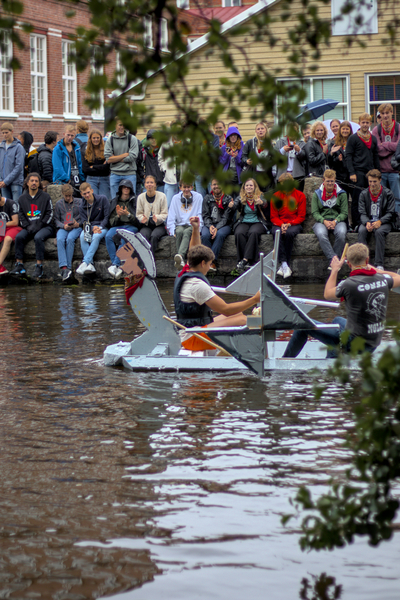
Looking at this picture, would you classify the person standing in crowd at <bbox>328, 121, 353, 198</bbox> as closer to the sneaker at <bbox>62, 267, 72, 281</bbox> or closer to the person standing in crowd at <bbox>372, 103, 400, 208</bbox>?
the person standing in crowd at <bbox>372, 103, 400, 208</bbox>

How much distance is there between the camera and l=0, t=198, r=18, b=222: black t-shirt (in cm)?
1819

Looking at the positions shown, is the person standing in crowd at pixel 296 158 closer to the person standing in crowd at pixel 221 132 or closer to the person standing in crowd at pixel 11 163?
the person standing in crowd at pixel 221 132

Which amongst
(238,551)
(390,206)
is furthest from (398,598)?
(390,206)

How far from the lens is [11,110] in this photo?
31391 millimetres

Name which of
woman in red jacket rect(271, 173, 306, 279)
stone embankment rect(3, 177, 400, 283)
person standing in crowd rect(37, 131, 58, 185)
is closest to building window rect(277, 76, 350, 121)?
stone embankment rect(3, 177, 400, 283)

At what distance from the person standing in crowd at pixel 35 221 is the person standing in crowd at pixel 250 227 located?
164 inches

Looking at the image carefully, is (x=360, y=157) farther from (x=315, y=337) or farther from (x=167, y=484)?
(x=167, y=484)

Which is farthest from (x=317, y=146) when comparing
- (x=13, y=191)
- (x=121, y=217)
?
(x=13, y=191)

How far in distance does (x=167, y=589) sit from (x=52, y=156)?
50.9 feet

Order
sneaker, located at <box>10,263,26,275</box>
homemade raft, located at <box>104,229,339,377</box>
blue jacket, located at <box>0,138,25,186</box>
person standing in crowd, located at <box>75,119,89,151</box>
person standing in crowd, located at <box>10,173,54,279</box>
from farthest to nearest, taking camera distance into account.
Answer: person standing in crowd, located at <box>75,119,89,151</box> < blue jacket, located at <box>0,138,25,186</box> < sneaker, located at <box>10,263,26,275</box> < person standing in crowd, located at <box>10,173,54,279</box> < homemade raft, located at <box>104,229,339,377</box>

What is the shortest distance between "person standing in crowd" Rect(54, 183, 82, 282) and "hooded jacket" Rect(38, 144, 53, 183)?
114 centimetres

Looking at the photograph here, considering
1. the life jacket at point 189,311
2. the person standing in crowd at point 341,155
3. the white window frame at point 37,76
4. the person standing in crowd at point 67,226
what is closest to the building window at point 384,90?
the person standing in crowd at point 341,155

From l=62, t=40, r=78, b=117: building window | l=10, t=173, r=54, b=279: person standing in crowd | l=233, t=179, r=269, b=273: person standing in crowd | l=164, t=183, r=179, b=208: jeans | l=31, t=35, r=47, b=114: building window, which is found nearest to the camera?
l=233, t=179, r=269, b=273: person standing in crowd

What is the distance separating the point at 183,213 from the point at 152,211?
27.2 inches
